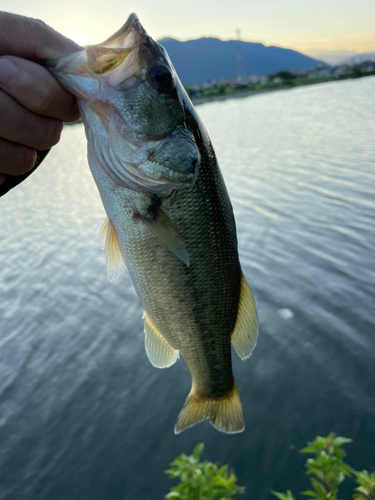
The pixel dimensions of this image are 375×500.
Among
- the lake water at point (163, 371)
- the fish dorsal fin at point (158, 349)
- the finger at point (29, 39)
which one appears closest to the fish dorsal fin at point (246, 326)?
the fish dorsal fin at point (158, 349)

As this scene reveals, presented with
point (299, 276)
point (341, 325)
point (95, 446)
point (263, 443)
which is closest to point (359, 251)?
point (299, 276)

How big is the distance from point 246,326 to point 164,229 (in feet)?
3.18

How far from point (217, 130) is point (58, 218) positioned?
1925 cm

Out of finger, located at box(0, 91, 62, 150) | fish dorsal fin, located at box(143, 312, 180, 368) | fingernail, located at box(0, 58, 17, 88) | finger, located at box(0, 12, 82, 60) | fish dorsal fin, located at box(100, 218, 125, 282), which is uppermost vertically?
finger, located at box(0, 12, 82, 60)

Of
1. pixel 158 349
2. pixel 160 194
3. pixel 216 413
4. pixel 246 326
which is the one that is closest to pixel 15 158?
pixel 160 194

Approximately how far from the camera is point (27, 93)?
145cm

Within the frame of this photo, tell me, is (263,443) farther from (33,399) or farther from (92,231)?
(92,231)

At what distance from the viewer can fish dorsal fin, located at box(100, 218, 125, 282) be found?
2.12 meters

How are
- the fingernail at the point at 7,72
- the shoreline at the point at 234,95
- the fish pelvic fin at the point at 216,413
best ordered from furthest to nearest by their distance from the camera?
the shoreline at the point at 234,95
the fish pelvic fin at the point at 216,413
the fingernail at the point at 7,72

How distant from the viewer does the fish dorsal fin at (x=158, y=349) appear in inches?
98.5

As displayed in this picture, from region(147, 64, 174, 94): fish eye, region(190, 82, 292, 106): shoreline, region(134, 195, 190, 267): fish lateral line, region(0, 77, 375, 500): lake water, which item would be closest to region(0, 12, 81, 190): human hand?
region(147, 64, 174, 94): fish eye

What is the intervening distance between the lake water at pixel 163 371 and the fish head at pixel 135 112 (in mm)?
3800

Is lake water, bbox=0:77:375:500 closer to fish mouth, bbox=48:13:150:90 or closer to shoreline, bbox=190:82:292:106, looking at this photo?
fish mouth, bbox=48:13:150:90

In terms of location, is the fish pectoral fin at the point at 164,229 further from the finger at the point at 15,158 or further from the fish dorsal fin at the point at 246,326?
the fish dorsal fin at the point at 246,326
